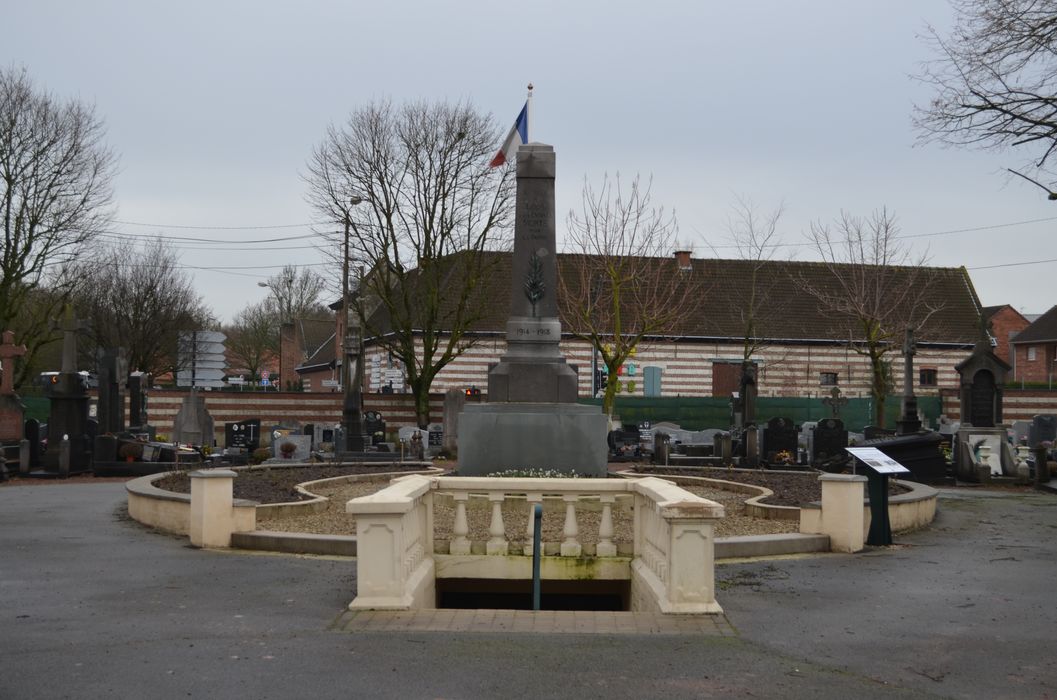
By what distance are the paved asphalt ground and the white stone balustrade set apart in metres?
0.45

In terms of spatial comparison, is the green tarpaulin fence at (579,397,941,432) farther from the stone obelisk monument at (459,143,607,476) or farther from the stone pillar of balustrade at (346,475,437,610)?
the stone pillar of balustrade at (346,475,437,610)

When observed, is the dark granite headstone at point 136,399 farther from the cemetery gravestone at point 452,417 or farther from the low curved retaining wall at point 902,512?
the low curved retaining wall at point 902,512

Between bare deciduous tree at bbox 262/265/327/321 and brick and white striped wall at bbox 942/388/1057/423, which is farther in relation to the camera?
bare deciduous tree at bbox 262/265/327/321

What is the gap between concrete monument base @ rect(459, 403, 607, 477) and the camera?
1468cm

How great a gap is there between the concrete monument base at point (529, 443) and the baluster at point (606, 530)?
13.9 ft

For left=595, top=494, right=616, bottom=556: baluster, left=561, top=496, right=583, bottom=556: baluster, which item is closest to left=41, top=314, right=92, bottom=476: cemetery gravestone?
left=561, top=496, right=583, bottom=556: baluster

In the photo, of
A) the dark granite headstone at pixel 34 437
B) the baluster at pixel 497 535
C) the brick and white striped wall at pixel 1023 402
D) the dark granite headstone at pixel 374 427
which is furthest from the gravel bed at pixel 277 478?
the brick and white striped wall at pixel 1023 402

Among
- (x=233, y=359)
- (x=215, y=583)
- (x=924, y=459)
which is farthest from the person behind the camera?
(x=233, y=359)

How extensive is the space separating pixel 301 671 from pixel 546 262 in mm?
10271

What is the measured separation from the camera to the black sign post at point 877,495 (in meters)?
12.0

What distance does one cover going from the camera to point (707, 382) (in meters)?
50.2

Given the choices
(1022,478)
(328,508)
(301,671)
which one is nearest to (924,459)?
(1022,478)

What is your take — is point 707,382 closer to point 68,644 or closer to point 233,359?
point 68,644

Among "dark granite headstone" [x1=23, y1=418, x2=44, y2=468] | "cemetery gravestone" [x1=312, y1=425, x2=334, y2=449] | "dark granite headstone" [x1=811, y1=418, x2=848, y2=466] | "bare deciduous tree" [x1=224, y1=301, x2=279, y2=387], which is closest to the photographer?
"dark granite headstone" [x1=811, y1=418, x2=848, y2=466]
